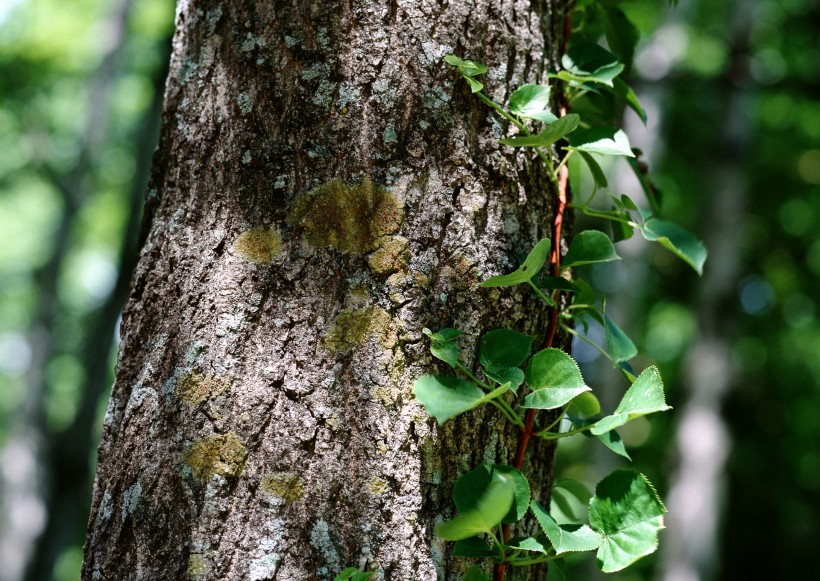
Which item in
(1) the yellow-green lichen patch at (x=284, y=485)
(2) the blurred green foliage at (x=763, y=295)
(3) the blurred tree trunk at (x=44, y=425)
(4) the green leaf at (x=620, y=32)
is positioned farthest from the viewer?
(2) the blurred green foliage at (x=763, y=295)

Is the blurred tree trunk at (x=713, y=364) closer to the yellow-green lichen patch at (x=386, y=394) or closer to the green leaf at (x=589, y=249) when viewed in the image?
the green leaf at (x=589, y=249)

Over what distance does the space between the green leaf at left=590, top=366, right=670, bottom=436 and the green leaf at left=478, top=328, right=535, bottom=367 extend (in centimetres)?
14

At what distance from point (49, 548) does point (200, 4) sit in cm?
664

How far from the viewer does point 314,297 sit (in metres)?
0.96

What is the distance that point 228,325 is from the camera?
38.0 inches

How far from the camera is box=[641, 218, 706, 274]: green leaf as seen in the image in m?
1.16

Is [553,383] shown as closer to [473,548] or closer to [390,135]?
[473,548]

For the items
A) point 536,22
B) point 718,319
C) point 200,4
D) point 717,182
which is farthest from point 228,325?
point 717,182

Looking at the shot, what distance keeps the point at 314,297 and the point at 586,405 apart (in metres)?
0.44

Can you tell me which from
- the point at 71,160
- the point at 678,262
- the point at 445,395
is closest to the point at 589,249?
the point at 445,395

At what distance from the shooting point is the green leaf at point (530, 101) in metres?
1.04

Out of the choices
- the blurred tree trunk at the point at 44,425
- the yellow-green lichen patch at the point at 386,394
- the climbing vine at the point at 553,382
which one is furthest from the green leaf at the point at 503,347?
the blurred tree trunk at the point at 44,425

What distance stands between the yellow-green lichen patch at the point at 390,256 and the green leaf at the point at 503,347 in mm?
158

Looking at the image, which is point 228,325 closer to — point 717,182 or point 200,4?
point 200,4
